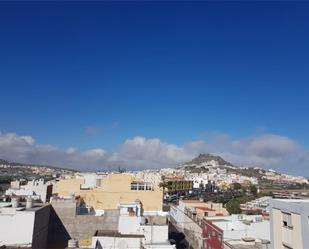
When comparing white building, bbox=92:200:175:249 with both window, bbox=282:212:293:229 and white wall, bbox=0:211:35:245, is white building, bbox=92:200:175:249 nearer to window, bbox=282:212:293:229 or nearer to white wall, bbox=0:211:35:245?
white wall, bbox=0:211:35:245

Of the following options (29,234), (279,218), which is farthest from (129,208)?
(279,218)

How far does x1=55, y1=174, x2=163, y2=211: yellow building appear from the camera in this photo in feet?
156

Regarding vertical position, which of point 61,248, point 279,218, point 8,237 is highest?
point 279,218

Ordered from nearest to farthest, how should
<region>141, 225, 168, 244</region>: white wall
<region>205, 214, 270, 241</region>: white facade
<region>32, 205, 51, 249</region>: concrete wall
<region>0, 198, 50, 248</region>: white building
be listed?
<region>0, 198, 50, 248</region>: white building < <region>32, 205, 51, 249</region>: concrete wall < <region>205, 214, 270, 241</region>: white facade < <region>141, 225, 168, 244</region>: white wall

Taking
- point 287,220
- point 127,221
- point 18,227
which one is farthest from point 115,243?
point 287,220

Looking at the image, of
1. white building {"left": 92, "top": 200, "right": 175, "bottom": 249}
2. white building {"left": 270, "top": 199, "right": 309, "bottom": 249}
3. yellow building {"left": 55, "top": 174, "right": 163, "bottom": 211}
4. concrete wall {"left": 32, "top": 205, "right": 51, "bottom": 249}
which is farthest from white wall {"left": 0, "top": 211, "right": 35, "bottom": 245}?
yellow building {"left": 55, "top": 174, "right": 163, "bottom": 211}

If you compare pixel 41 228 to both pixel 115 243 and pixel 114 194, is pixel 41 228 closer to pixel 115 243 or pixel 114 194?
pixel 115 243

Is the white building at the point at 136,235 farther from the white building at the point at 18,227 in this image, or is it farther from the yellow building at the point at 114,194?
the yellow building at the point at 114,194

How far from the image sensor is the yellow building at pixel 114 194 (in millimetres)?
47438

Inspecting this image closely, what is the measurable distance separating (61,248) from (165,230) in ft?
37.0

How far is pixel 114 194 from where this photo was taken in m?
48.2

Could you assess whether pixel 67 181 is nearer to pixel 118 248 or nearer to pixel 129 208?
pixel 129 208

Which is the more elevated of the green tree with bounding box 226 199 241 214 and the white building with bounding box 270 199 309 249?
the white building with bounding box 270 199 309 249

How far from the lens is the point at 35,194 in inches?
1903
